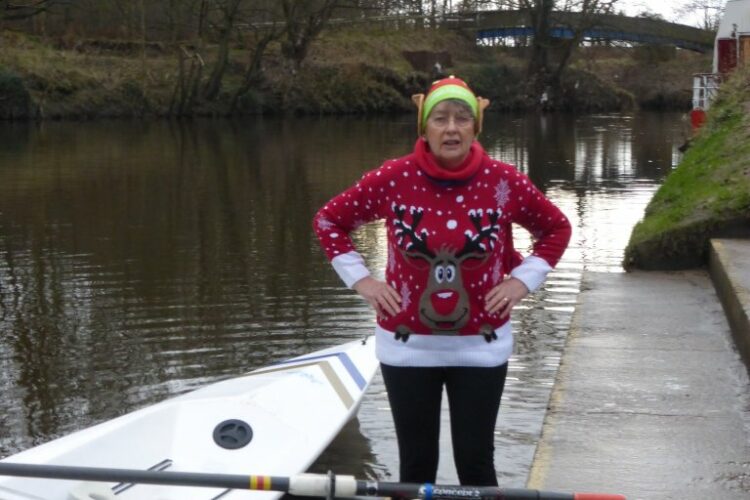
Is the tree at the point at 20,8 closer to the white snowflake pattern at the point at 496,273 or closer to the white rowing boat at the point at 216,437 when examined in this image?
the white rowing boat at the point at 216,437

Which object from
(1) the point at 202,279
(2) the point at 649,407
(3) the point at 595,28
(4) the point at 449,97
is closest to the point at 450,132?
(4) the point at 449,97

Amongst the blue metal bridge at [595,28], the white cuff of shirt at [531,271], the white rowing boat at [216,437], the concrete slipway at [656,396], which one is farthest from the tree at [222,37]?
the white cuff of shirt at [531,271]

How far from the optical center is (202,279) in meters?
12.2

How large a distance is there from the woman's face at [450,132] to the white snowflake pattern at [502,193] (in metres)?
0.14

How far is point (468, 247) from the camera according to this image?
3.82 m

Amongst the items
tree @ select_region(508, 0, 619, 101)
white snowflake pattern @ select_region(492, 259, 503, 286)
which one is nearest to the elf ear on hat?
white snowflake pattern @ select_region(492, 259, 503, 286)

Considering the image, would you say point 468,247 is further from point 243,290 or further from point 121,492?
point 243,290

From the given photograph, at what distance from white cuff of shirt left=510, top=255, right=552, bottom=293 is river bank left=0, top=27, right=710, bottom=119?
36118mm

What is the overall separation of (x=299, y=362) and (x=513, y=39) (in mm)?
48004

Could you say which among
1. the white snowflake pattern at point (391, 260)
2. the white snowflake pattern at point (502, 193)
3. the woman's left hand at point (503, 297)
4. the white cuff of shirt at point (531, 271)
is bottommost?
the woman's left hand at point (503, 297)

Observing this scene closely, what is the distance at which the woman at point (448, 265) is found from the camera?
3.83 meters

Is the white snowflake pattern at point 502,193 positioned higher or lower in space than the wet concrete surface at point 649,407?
higher

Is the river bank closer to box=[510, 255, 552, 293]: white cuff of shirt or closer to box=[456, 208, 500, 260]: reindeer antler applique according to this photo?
box=[510, 255, 552, 293]: white cuff of shirt

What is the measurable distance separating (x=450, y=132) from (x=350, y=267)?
58cm
